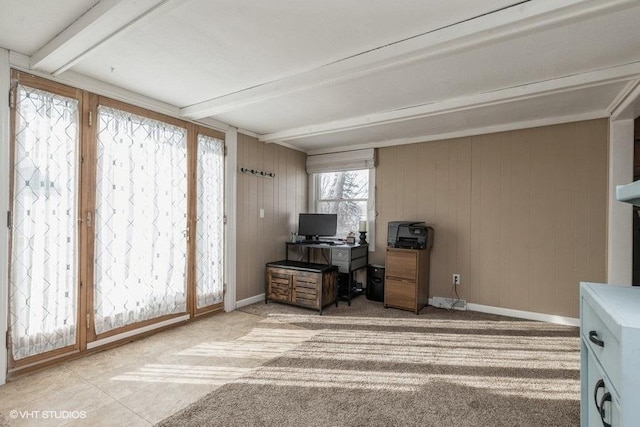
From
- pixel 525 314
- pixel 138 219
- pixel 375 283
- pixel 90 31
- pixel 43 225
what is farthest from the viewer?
pixel 375 283

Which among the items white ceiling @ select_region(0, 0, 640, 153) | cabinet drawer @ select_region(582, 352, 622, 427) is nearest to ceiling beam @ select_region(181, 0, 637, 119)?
white ceiling @ select_region(0, 0, 640, 153)

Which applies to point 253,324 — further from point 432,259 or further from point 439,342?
point 432,259

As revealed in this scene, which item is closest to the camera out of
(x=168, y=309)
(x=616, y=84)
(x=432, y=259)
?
(x=616, y=84)

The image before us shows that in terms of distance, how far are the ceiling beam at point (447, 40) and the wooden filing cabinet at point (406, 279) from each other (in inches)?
92.2

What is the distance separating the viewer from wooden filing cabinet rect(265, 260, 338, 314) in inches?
152

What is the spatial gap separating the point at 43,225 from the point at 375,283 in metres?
3.63

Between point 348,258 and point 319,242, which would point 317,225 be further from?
point 348,258

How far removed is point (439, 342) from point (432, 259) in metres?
1.46

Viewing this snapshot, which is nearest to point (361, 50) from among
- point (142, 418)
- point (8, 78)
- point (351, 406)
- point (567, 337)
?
point (351, 406)

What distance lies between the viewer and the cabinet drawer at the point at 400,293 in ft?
12.6

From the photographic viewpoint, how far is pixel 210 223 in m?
3.75

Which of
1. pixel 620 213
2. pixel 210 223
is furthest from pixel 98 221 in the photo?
pixel 620 213

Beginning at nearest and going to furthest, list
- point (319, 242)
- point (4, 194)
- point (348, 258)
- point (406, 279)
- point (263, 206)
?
1. point (4, 194)
2. point (406, 279)
3. point (348, 258)
4. point (263, 206)
5. point (319, 242)

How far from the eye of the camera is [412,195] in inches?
174
